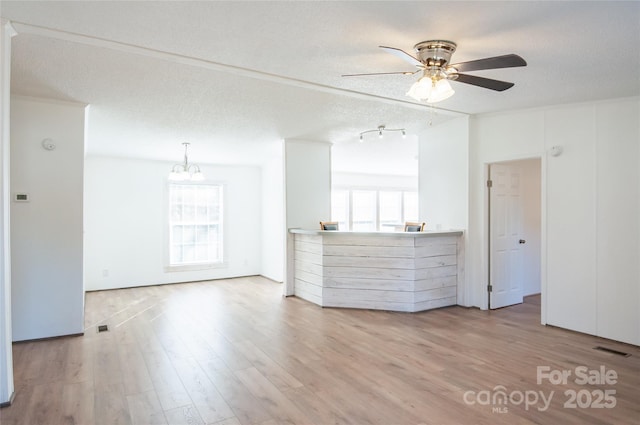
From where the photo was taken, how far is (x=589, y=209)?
388cm

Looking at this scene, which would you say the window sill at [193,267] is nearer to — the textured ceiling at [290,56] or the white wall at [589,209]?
the textured ceiling at [290,56]

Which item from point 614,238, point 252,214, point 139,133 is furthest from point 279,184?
point 614,238

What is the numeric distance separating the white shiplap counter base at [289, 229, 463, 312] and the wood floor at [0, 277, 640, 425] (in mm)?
237

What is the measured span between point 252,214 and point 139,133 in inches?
127

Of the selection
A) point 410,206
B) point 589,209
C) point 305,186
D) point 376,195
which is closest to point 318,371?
point 589,209

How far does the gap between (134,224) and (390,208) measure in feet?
21.9

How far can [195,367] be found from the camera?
308 cm

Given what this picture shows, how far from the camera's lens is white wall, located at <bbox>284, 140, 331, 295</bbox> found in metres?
5.82

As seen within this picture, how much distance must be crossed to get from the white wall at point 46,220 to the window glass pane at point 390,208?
25.3 feet

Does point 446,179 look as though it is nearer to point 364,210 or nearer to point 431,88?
point 431,88

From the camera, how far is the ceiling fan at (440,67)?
→ 2.33 m

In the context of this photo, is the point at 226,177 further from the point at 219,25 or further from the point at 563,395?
the point at 563,395

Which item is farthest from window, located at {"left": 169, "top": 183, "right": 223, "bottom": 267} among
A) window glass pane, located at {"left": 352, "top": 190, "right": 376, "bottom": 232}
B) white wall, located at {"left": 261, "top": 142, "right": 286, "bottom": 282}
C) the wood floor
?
window glass pane, located at {"left": 352, "top": 190, "right": 376, "bottom": 232}

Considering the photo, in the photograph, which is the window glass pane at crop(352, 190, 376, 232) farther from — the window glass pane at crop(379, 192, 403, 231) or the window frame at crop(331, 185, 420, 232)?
the window glass pane at crop(379, 192, 403, 231)
